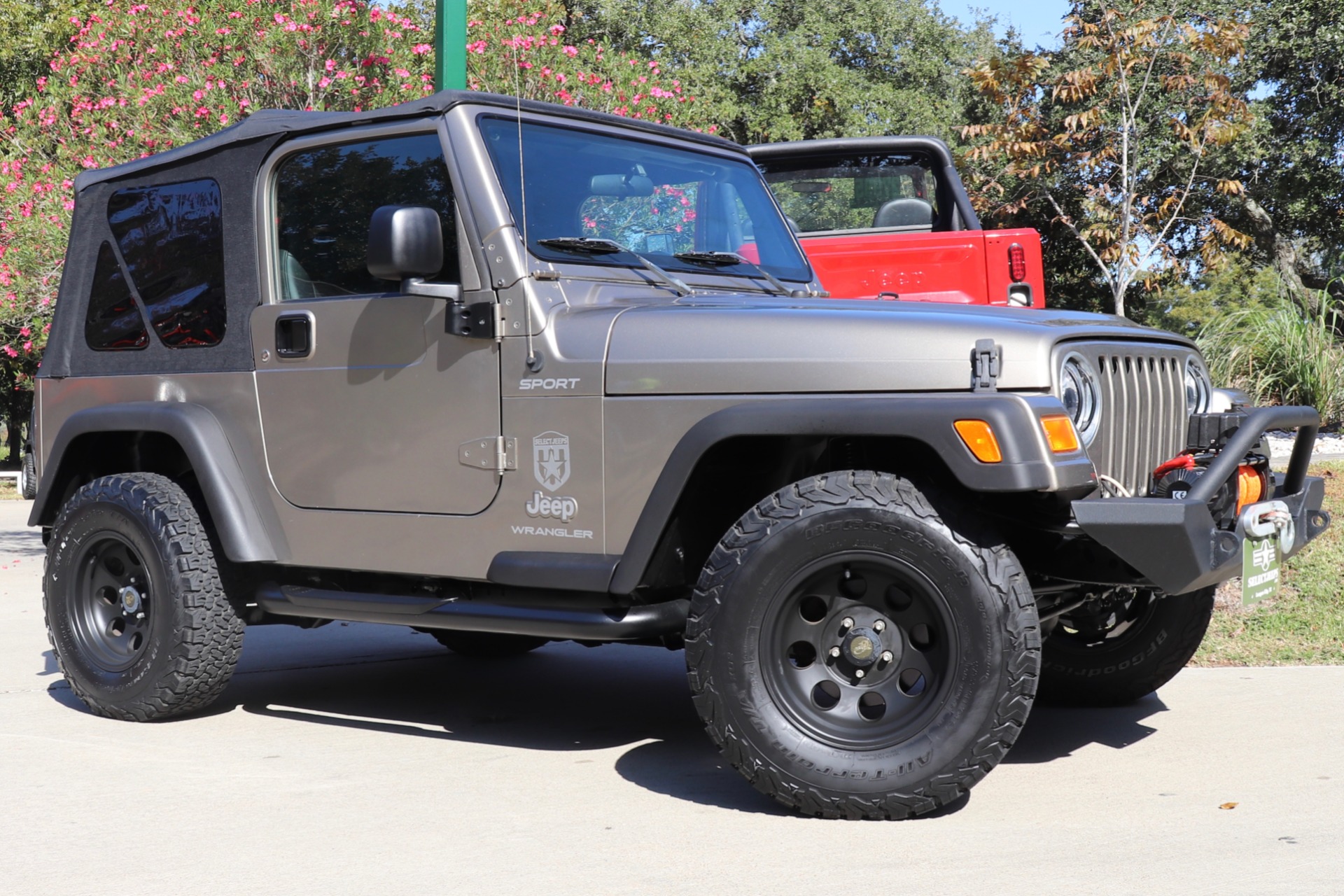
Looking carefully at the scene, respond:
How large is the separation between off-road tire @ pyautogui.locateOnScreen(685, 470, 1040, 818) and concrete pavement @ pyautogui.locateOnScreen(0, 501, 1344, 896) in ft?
0.46

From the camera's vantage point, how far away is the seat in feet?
29.8

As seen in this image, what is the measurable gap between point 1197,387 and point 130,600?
13.0ft

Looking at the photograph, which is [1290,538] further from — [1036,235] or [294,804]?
[1036,235]

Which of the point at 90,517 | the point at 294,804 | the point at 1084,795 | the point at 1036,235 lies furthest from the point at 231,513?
the point at 1036,235

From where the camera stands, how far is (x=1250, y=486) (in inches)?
167

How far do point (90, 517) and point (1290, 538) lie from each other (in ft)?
14.0

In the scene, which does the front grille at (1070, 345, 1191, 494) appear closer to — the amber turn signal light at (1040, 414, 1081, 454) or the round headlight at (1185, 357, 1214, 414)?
the round headlight at (1185, 357, 1214, 414)

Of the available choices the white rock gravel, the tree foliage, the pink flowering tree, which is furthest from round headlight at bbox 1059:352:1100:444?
the tree foliage

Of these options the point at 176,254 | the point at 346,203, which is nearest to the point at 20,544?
the point at 176,254

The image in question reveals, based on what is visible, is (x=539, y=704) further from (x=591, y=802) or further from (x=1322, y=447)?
(x=1322, y=447)

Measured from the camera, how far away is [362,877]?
3447mm

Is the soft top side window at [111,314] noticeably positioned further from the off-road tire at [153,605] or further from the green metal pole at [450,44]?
the green metal pole at [450,44]

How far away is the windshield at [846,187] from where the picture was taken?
365 inches

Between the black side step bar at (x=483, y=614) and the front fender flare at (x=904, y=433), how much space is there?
163 millimetres
